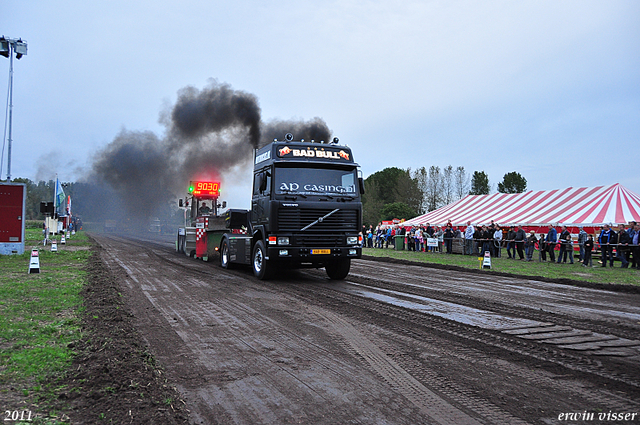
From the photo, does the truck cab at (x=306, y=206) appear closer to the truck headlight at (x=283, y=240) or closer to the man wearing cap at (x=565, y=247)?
the truck headlight at (x=283, y=240)

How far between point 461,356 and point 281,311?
340 cm

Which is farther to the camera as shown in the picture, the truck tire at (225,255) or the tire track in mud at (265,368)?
the truck tire at (225,255)

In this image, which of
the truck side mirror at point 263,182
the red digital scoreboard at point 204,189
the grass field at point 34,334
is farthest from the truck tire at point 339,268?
the red digital scoreboard at point 204,189

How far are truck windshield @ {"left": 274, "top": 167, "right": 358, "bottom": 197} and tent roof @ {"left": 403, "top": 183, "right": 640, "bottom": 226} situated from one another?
1693 centimetres

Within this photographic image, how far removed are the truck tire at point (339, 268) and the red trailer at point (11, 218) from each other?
13.9 metres

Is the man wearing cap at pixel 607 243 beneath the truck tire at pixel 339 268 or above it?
above

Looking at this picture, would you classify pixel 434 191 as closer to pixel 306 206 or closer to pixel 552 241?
pixel 552 241

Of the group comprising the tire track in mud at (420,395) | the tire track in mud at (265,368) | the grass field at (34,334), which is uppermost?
the grass field at (34,334)

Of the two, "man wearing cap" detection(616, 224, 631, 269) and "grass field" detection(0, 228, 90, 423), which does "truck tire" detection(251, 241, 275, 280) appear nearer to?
"grass field" detection(0, 228, 90, 423)

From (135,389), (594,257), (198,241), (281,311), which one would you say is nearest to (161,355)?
(135,389)

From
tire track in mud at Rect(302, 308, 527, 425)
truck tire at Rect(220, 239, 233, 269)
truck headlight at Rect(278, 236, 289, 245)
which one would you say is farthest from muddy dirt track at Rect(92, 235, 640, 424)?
truck tire at Rect(220, 239, 233, 269)

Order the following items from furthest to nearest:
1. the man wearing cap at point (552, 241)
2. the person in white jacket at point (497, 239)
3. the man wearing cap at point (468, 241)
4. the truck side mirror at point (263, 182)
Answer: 1. the man wearing cap at point (468, 241)
2. the person in white jacket at point (497, 239)
3. the man wearing cap at point (552, 241)
4. the truck side mirror at point (263, 182)

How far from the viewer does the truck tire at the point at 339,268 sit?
1217 centimetres

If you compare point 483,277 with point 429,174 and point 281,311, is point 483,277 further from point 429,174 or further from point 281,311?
point 429,174
